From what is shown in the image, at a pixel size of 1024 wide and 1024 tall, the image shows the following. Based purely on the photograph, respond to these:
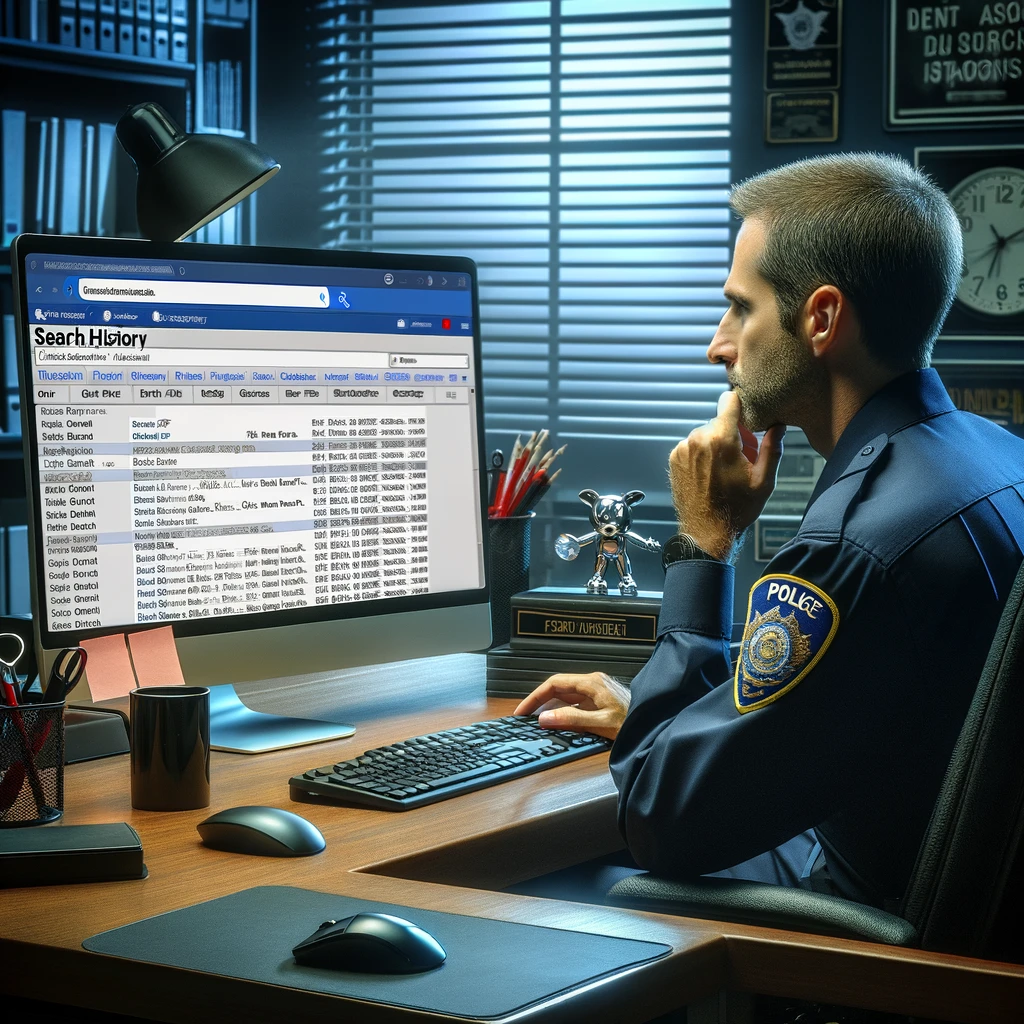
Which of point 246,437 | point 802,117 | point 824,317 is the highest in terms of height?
point 802,117

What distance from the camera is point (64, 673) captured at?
3.83 feet

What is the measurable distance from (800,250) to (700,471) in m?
0.25

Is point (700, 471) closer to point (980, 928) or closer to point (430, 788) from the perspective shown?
point (430, 788)

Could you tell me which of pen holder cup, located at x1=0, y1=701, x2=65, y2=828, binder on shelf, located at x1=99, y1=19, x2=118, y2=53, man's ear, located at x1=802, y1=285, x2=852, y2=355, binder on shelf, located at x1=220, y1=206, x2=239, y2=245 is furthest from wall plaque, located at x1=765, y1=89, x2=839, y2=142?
pen holder cup, located at x1=0, y1=701, x2=65, y2=828

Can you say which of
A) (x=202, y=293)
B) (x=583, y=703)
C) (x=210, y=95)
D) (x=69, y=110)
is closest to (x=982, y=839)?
(x=583, y=703)

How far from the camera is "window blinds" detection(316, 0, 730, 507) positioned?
296 cm

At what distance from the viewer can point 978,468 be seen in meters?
1.04

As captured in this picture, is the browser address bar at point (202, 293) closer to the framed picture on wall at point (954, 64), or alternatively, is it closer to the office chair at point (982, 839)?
the office chair at point (982, 839)

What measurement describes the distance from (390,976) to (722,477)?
75 centimetres

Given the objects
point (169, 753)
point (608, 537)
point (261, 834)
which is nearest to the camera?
point (261, 834)

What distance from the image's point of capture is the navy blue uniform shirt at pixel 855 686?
0.97 metres

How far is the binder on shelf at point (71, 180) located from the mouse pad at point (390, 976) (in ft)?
7.74

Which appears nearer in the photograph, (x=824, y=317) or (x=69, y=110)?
(x=824, y=317)

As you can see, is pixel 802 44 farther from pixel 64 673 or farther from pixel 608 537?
pixel 64 673
